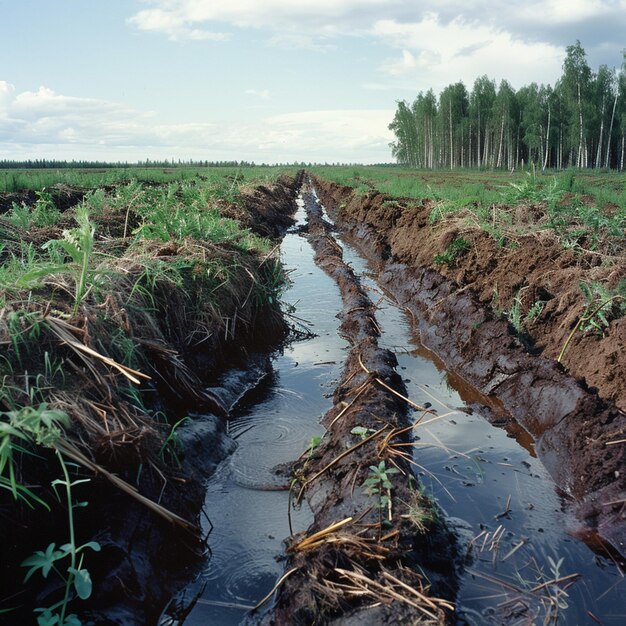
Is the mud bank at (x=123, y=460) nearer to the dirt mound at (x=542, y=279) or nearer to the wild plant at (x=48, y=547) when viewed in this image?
the wild plant at (x=48, y=547)

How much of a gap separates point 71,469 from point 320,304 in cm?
629

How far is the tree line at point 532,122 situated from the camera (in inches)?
1687

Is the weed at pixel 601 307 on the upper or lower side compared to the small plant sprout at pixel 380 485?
upper

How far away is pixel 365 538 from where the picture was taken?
8.91 feet

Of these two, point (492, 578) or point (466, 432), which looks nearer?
point (492, 578)

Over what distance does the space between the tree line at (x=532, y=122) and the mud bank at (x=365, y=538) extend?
3525 centimetres

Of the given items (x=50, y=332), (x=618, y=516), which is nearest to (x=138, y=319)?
(x=50, y=332)

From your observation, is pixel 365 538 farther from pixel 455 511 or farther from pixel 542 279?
pixel 542 279

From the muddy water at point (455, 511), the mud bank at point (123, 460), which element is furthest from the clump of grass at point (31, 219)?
the muddy water at point (455, 511)

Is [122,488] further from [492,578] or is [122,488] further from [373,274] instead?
[373,274]

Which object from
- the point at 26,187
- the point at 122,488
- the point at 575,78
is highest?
the point at 575,78

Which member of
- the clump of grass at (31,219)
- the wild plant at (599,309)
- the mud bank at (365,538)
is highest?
the clump of grass at (31,219)

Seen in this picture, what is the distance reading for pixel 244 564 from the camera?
312cm

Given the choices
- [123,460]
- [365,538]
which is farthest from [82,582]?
[365,538]
